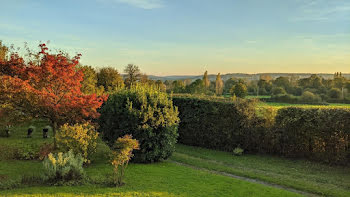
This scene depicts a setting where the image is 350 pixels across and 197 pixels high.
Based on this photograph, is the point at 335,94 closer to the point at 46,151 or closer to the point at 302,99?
the point at 302,99

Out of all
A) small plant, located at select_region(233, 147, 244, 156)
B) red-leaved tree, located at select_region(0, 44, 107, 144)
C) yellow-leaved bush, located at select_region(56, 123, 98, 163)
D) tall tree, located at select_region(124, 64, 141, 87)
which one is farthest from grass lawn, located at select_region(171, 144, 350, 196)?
tall tree, located at select_region(124, 64, 141, 87)

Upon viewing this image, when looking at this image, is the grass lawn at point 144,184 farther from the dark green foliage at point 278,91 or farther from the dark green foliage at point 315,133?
the dark green foliage at point 278,91

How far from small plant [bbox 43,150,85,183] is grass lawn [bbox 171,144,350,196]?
15.6ft

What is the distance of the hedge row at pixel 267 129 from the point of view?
432 inches

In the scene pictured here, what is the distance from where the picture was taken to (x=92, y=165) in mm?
9305

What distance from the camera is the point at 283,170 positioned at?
10.3 meters

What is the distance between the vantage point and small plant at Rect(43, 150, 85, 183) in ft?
23.6

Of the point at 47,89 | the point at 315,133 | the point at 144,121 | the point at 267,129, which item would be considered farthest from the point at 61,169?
the point at 315,133

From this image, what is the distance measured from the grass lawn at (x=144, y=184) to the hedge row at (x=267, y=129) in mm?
4978

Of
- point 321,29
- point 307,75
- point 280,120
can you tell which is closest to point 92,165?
point 280,120

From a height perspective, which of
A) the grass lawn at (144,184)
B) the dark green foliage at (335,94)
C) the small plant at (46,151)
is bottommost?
the grass lawn at (144,184)

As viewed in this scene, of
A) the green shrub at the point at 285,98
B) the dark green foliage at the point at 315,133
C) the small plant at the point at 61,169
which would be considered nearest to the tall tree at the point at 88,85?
the small plant at the point at 61,169

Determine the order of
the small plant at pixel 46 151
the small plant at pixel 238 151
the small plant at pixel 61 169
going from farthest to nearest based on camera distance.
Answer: the small plant at pixel 238 151
the small plant at pixel 46 151
the small plant at pixel 61 169

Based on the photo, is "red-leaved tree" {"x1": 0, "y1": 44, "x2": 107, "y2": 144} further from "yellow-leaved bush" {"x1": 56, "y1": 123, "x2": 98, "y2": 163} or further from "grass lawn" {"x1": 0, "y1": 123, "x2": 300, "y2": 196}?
"grass lawn" {"x1": 0, "y1": 123, "x2": 300, "y2": 196}
